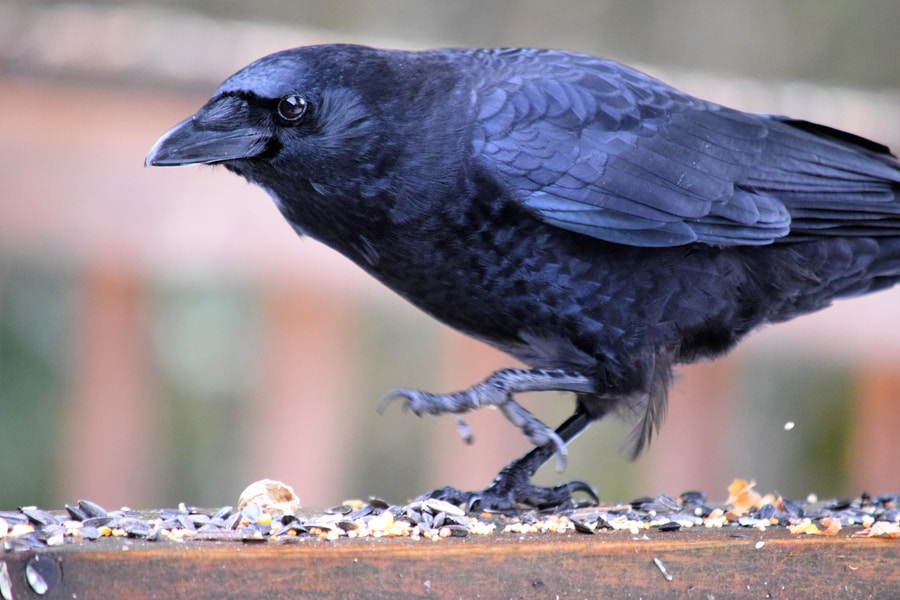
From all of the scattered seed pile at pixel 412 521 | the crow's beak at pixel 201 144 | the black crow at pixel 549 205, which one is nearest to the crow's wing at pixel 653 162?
the black crow at pixel 549 205

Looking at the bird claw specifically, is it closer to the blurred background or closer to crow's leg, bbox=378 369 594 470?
crow's leg, bbox=378 369 594 470

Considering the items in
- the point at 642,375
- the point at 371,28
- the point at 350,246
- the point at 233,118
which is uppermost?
the point at 371,28

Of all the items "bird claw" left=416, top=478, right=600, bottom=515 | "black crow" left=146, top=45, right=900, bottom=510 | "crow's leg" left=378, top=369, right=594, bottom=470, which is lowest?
"bird claw" left=416, top=478, right=600, bottom=515

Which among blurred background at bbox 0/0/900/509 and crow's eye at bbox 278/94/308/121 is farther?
blurred background at bbox 0/0/900/509

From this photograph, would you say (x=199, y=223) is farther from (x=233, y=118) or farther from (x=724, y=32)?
(x=724, y=32)

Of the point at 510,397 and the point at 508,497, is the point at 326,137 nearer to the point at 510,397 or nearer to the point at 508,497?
the point at 510,397

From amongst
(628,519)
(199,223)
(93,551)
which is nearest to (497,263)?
(628,519)

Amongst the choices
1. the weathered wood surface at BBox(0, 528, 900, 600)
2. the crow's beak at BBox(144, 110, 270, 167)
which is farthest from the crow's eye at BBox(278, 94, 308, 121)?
the weathered wood surface at BBox(0, 528, 900, 600)
